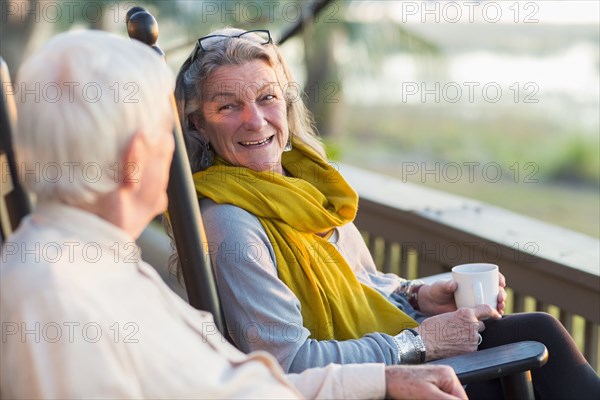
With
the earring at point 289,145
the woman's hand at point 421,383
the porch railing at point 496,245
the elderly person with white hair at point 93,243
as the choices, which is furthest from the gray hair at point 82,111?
the porch railing at point 496,245

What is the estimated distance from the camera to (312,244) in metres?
2.22

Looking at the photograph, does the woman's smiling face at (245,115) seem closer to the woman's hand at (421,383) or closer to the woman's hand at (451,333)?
the woman's hand at (451,333)

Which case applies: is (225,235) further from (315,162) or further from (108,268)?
(108,268)

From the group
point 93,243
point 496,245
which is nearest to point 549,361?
point 496,245

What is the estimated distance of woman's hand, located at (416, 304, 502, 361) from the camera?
2.06m

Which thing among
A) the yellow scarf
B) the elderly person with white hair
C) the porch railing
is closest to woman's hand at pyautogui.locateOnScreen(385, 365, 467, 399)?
the elderly person with white hair

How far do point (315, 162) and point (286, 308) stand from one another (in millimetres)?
543

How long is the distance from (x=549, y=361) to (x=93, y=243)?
128 centimetres

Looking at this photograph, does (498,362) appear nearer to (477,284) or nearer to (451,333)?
(451,333)

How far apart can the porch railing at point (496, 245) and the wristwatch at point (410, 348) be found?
2.57 feet

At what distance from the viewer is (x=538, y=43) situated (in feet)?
53.4

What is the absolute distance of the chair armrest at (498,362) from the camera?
182 cm

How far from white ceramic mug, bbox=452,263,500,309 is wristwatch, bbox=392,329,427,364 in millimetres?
205

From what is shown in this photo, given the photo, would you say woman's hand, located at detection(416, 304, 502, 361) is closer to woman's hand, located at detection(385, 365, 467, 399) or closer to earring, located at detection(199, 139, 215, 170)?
woman's hand, located at detection(385, 365, 467, 399)
